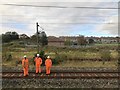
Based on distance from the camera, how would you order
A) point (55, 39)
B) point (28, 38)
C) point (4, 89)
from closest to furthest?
point (4, 89), point (28, 38), point (55, 39)

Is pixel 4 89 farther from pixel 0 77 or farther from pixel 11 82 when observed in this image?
pixel 0 77

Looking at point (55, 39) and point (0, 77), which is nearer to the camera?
point (0, 77)

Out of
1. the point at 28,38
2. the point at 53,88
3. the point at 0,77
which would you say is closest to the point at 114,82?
the point at 53,88

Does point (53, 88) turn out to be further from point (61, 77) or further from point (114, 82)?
point (114, 82)

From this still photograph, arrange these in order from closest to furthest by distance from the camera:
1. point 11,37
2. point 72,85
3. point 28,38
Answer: point 72,85, point 11,37, point 28,38

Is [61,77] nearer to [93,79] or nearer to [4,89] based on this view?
[93,79]

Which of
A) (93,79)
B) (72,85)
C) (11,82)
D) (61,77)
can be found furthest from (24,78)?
(93,79)

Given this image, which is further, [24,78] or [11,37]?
[11,37]

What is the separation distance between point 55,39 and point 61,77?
7762 cm

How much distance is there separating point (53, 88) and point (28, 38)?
68081 mm

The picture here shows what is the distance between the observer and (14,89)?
10688mm

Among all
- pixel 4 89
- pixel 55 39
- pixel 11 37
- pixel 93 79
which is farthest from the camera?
pixel 55 39

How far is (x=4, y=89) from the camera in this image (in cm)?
1067

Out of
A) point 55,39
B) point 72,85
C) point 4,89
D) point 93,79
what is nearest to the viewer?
point 4,89
